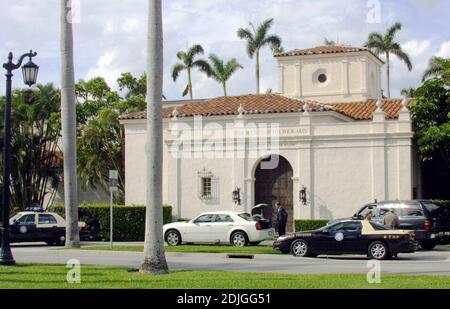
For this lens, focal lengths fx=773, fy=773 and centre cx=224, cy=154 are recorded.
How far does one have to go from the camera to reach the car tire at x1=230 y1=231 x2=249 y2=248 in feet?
97.1

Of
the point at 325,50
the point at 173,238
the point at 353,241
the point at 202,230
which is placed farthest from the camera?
the point at 325,50

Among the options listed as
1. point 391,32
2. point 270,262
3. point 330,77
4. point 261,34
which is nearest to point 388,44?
point 391,32

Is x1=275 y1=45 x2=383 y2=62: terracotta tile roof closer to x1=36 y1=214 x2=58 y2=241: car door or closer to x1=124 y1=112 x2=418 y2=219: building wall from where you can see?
x1=124 y1=112 x2=418 y2=219: building wall

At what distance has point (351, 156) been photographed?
114 feet

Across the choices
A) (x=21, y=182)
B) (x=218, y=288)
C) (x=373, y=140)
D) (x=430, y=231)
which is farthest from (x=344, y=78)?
(x=218, y=288)

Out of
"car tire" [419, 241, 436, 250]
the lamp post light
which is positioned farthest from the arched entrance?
the lamp post light

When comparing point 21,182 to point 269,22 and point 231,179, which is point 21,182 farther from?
point 269,22

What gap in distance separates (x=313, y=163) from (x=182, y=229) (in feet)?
25.5

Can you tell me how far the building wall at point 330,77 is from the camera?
4269 centimetres

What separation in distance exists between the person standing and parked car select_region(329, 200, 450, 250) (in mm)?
685

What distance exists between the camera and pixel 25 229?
32.5 m

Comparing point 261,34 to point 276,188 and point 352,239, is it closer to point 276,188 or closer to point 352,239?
point 276,188

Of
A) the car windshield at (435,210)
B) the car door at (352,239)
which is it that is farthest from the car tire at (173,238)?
the car windshield at (435,210)

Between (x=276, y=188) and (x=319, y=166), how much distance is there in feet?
8.11
